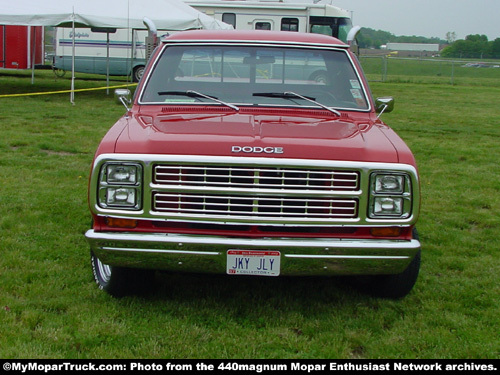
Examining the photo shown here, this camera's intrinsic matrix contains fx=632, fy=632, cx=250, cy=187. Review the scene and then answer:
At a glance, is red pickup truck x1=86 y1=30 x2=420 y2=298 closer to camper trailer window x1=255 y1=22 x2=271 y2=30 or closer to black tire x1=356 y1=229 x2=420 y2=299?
black tire x1=356 y1=229 x2=420 y2=299

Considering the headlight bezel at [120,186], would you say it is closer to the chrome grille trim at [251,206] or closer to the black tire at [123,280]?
the chrome grille trim at [251,206]

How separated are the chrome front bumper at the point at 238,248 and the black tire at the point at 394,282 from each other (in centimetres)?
48

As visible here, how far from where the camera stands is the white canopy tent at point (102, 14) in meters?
14.4

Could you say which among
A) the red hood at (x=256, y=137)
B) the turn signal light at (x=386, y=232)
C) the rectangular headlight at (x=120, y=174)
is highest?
the red hood at (x=256, y=137)

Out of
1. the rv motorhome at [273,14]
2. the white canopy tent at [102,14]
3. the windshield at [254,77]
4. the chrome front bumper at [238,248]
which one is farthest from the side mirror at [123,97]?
the rv motorhome at [273,14]

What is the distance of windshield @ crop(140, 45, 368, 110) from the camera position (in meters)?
4.78

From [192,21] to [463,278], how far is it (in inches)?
479

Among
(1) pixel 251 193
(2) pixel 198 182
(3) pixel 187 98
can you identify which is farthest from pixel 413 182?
(3) pixel 187 98

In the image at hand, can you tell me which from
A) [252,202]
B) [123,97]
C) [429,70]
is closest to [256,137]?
[252,202]

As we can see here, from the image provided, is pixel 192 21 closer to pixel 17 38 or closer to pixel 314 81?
pixel 17 38

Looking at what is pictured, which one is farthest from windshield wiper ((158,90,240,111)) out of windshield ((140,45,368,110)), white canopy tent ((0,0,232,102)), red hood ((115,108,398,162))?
white canopy tent ((0,0,232,102))

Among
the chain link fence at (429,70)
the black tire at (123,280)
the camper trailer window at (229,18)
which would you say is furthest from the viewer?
the chain link fence at (429,70)

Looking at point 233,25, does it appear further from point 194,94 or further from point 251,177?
point 251,177
